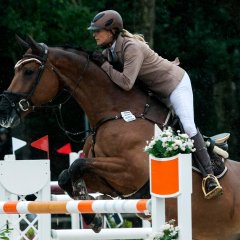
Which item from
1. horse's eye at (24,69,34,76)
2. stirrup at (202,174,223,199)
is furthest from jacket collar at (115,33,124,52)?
stirrup at (202,174,223,199)

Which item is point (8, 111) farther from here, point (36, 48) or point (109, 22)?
point (109, 22)

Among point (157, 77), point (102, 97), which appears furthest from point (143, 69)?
point (102, 97)

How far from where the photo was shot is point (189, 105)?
315 inches

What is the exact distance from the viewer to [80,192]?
7.72 metres

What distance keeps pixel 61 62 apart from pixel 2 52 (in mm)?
11047

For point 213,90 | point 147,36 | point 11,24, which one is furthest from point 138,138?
point 213,90

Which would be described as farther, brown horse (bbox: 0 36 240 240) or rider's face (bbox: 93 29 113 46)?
rider's face (bbox: 93 29 113 46)

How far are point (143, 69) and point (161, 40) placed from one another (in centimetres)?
1244

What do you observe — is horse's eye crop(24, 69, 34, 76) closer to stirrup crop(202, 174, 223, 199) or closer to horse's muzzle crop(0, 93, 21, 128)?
horse's muzzle crop(0, 93, 21, 128)

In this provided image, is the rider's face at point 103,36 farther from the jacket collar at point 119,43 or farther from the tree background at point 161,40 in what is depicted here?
the tree background at point 161,40

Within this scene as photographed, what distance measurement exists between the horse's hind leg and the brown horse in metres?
0.08

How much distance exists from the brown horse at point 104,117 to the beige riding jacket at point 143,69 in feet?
0.31

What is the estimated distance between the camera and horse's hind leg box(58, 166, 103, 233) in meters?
7.72

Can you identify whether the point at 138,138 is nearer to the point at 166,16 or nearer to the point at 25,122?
the point at 25,122
